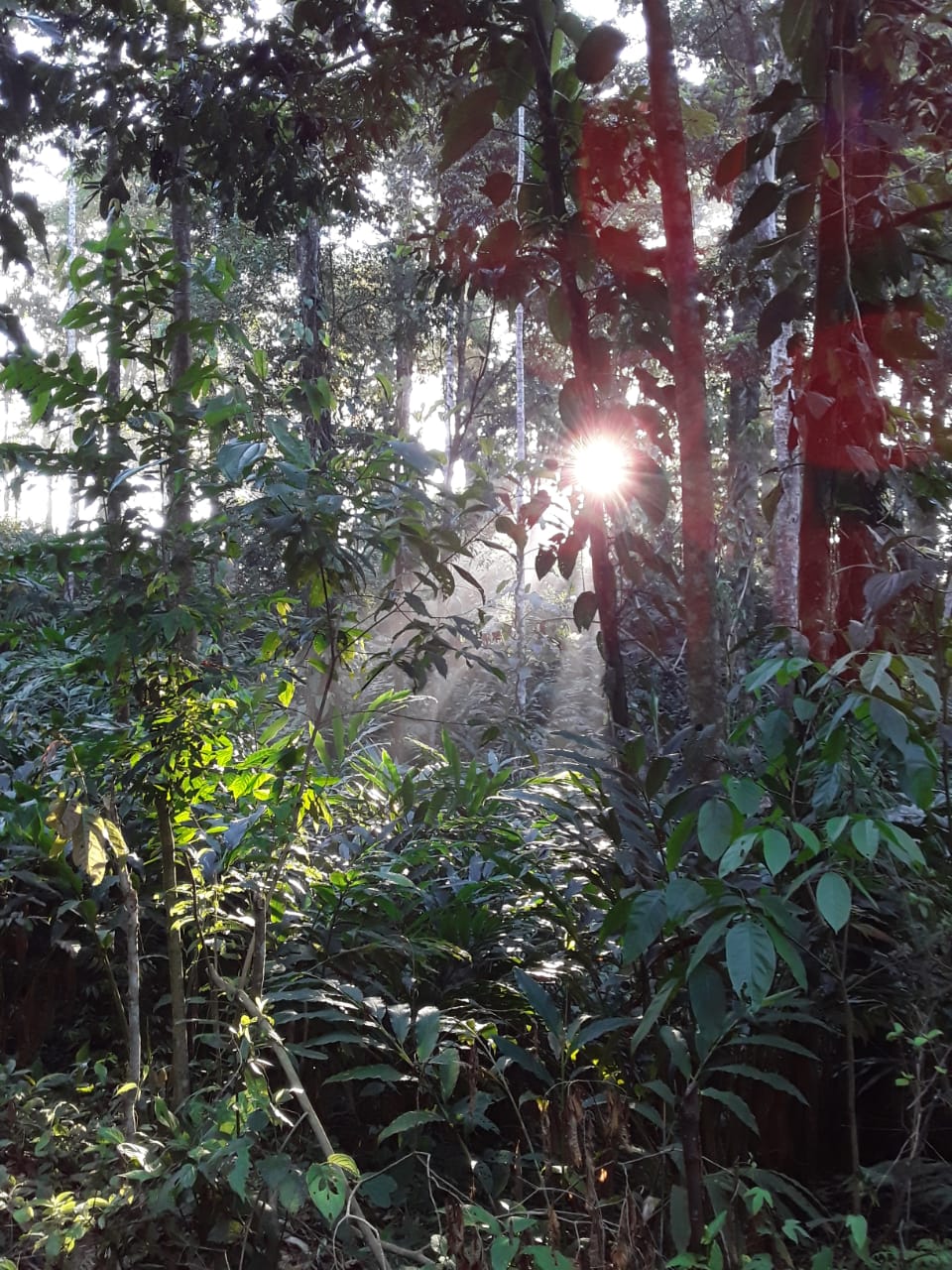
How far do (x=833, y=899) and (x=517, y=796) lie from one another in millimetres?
1070

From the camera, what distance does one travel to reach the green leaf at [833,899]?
1.43 m

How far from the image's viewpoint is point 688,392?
2.25 m

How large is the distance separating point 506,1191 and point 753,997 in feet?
4.07

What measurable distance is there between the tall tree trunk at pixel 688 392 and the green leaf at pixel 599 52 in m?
0.10

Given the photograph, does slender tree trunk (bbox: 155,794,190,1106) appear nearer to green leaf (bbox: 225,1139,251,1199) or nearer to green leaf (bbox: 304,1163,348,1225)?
green leaf (bbox: 225,1139,251,1199)

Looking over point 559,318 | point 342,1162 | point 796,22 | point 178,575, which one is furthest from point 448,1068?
point 796,22

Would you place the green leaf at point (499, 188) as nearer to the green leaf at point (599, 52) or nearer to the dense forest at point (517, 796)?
the dense forest at point (517, 796)

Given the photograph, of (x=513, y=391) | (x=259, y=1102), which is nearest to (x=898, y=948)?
(x=259, y=1102)

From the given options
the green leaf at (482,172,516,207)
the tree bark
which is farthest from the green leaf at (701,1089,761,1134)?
the green leaf at (482,172,516,207)

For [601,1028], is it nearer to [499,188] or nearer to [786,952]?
[786,952]

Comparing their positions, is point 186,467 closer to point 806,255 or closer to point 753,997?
point 753,997

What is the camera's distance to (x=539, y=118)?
2684 millimetres

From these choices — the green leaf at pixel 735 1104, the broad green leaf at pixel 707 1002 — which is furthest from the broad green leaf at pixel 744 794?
the green leaf at pixel 735 1104

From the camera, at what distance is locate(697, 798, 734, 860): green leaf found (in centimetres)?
150
